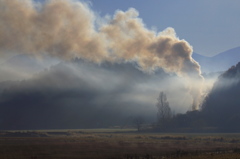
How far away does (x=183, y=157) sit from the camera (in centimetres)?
7631

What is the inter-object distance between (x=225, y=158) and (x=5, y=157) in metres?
52.1

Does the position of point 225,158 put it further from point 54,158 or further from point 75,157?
point 54,158

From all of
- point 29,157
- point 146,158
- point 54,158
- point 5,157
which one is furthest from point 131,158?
point 5,157

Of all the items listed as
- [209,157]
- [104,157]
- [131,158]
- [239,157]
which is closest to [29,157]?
[104,157]

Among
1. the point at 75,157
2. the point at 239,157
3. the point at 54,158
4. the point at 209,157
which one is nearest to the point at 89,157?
the point at 75,157

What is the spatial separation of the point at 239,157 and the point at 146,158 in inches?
865

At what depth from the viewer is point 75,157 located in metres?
76.6

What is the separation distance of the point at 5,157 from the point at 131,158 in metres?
30.1

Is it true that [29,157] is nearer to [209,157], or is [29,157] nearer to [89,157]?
[89,157]

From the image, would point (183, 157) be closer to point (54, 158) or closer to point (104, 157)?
point (104, 157)

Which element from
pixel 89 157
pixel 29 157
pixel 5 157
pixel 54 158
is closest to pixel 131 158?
pixel 89 157

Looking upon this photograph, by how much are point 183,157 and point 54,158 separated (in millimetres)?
31526

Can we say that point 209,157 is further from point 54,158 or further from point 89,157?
point 54,158

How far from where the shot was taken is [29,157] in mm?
74875
